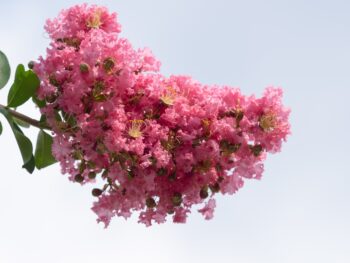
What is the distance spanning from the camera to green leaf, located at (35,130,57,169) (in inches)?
158

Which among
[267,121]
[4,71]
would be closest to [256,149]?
[267,121]

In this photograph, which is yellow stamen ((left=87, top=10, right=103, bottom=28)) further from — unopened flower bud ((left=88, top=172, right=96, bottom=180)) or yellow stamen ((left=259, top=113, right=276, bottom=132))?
yellow stamen ((left=259, top=113, right=276, bottom=132))

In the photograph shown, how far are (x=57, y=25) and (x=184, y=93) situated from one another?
0.84 meters

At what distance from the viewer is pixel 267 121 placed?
11.8 feet

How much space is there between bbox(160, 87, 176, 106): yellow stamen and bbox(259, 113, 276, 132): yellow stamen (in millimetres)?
483

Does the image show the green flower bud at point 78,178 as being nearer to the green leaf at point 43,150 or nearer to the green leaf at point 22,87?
the green leaf at point 43,150

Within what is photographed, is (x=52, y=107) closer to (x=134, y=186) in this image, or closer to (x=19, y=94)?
(x=19, y=94)

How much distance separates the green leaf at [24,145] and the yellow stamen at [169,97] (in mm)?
883

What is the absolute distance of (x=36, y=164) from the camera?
160 inches

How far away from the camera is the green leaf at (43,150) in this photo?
401cm

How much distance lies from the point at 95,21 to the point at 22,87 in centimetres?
57

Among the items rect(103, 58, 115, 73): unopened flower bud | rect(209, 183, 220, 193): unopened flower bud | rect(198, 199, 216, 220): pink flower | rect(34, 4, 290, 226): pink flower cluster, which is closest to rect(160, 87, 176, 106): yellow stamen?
rect(34, 4, 290, 226): pink flower cluster

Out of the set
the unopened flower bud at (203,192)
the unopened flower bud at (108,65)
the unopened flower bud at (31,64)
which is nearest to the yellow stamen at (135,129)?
the unopened flower bud at (108,65)

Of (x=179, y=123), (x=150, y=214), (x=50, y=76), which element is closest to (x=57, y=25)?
(x=50, y=76)
